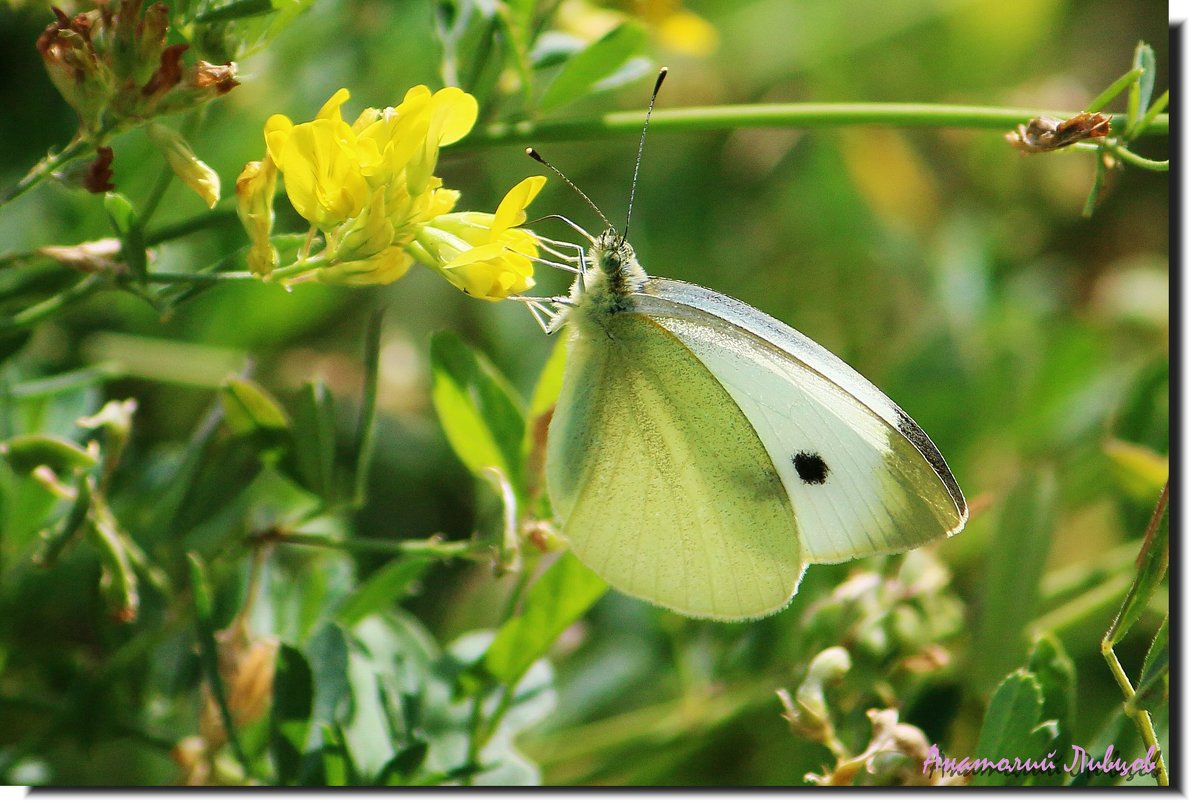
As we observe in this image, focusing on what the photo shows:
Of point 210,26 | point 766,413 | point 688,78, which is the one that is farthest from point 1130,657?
point 688,78

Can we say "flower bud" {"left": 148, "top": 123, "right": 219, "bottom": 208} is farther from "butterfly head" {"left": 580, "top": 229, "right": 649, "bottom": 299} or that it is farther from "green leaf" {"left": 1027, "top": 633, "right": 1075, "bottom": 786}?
"green leaf" {"left": 1027, "top": 633, "right": 1075, "bottom": 786}

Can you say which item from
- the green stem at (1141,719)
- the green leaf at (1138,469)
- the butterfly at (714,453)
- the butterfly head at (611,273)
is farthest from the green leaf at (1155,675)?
the butterfly head at (611,273)

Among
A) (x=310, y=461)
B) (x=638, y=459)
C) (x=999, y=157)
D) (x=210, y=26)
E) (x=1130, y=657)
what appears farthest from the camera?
(x=999, y=157)

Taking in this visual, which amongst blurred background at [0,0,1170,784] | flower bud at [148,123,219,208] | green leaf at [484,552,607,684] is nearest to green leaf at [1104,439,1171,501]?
blurred background at [0,0,1170,784]

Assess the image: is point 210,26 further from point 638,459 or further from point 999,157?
point 999,157

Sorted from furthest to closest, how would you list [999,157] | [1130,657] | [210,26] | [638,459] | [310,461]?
[999,157] → [638,459] → [1130,657] → [310,461] → [210,26]

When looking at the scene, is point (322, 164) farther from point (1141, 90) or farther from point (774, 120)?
point (1141, 90)

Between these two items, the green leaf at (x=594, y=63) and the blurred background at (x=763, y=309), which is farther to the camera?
the blurred background at (x=763, y=309)

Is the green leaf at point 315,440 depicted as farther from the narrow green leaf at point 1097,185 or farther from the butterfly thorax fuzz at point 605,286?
the narrow green leaf at point 1097,185

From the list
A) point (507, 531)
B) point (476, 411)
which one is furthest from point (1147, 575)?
point (476, 411)

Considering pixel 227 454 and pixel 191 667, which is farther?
pixel 191 667
